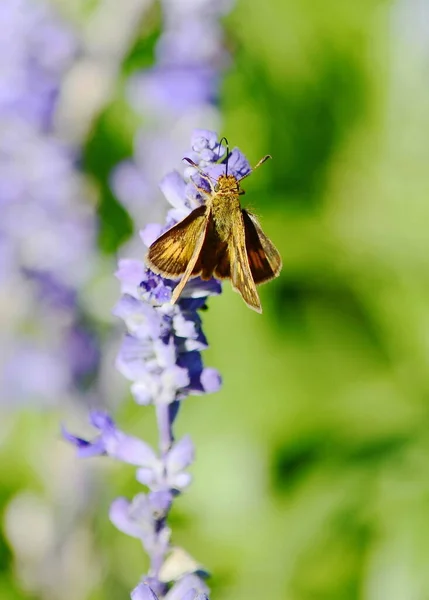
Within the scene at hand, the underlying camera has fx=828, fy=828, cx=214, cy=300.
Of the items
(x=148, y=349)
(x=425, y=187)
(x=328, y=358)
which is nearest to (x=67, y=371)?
Result: (x=148, y=349)

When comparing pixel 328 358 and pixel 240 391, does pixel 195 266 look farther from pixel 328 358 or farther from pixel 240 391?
pixel 328 358

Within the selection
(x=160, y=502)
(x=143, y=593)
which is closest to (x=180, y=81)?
(x=160, y=502)

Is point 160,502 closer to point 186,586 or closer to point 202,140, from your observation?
point 186,586

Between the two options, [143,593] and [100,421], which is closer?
[143,593]

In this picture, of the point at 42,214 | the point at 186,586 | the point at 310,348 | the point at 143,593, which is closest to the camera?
the point at 143,593

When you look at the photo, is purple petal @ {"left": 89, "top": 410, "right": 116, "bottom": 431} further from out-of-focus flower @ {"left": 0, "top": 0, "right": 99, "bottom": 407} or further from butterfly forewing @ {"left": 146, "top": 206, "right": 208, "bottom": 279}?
out-of-focus flower @ {"left": 0, "top": 0, "right": 99, "bottom": 407}

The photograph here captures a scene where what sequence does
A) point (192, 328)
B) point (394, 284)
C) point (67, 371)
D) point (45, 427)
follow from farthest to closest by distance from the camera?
point (394, 284) < point (45, 427) < point (67, 371) < point (192, 328)

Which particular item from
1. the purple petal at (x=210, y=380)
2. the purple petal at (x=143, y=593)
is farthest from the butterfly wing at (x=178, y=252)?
the purple petal at (x=143, y=593)
